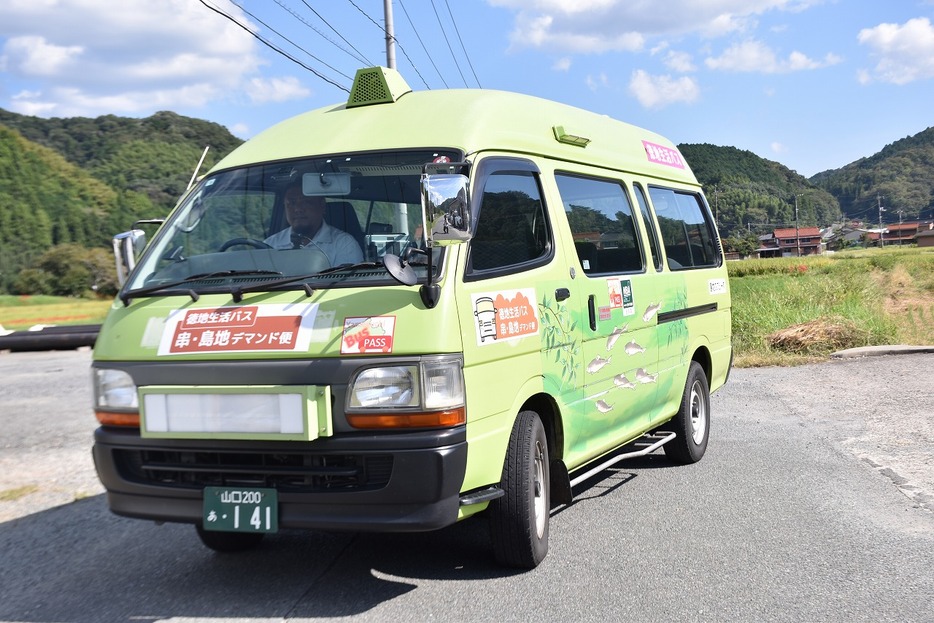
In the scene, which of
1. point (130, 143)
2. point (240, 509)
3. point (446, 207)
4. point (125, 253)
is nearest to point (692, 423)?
point (446, 207)

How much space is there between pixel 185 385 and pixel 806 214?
126 m

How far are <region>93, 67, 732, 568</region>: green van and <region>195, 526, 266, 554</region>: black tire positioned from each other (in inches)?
0.7

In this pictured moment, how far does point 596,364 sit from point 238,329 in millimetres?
2221

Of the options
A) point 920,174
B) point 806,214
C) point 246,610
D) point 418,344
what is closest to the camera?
point 418,344

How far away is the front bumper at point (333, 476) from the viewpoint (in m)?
3.70

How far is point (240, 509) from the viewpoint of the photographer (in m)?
3.86

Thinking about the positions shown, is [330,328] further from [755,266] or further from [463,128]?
[755,266]

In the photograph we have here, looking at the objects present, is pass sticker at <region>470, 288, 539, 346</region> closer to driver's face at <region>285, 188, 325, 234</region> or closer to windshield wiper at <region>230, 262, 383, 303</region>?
windshield wiper at <region>230, 262, 383, 303</region>

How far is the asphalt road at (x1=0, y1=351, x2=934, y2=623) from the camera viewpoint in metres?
3.99

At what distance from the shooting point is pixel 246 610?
399 cm

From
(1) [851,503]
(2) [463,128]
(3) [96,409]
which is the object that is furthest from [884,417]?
(3) [96,409]

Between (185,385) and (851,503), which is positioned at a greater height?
(185,385)

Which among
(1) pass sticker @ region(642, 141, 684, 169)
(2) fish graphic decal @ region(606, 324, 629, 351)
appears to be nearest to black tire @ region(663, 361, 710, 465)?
(2) fish graphic decal @ region(606, 324, 629, 351)

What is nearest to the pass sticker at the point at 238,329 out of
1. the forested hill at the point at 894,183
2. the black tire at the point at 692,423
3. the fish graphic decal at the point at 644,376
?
the fish graphic decal at the point at 644,376
